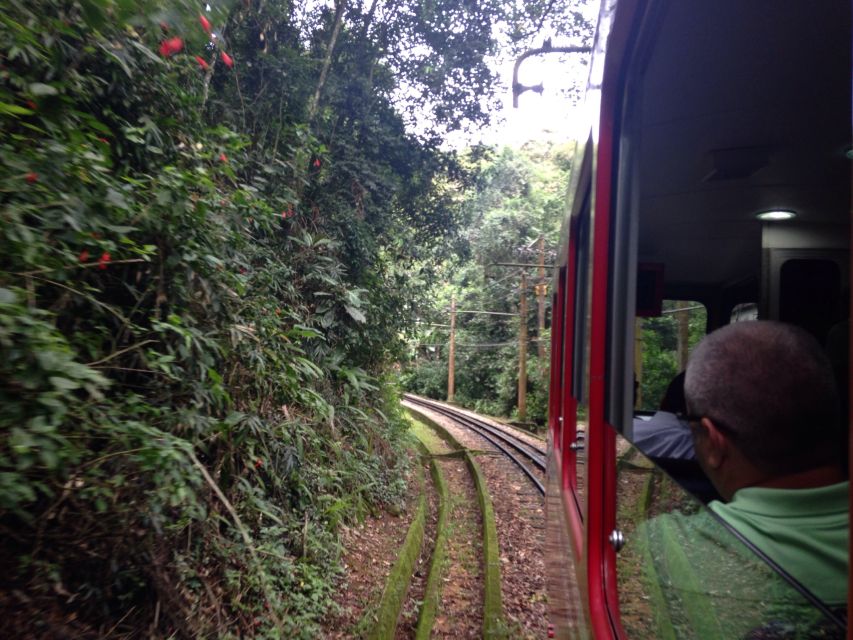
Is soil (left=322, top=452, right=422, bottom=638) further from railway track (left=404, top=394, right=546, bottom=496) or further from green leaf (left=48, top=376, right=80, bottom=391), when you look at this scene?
green leaf (left=48, top=376, right=80, bottom=391)

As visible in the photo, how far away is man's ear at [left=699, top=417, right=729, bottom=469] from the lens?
108 cm

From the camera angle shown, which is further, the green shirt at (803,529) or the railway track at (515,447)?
the railway track at (515,447)

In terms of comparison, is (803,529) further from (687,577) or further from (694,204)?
(694,204)

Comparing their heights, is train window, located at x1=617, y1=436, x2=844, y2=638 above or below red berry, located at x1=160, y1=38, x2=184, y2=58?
below

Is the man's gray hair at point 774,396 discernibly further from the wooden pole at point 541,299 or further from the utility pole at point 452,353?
the utility pole at point 452,353

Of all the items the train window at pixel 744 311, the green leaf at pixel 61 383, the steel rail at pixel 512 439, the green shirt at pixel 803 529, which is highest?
the train window at pixel 744 311

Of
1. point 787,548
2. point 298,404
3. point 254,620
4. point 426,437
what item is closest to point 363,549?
point 298,404

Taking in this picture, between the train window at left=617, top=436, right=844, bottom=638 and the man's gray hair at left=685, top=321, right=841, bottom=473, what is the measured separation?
0.52ft

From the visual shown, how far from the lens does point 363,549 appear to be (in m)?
6.93

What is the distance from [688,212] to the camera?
7.12 feet

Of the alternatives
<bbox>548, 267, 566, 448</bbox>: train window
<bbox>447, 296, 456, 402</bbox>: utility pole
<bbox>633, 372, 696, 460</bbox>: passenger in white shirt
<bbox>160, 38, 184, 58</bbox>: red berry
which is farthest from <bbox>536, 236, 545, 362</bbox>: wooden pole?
<bbox>633, 372, 696, 460</bbox>: passenger in white shirt

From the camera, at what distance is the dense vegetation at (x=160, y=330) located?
8.09 ft

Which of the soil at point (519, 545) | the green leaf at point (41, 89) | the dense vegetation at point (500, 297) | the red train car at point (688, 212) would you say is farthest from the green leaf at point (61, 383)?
the dense vegetation at point (500, 297)

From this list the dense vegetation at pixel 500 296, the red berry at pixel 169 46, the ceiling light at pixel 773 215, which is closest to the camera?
the ceiling light at pixel 773 215
